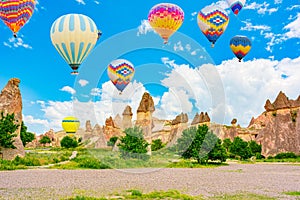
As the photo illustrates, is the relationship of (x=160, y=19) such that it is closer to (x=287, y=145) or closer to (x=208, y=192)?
(x=208, y=192)

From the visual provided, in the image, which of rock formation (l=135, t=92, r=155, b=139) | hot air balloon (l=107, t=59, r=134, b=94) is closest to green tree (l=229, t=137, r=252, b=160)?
rock formation (l=135, t=92, r=155, b=139)

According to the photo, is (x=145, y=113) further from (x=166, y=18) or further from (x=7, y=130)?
Answer: (x=7, y=130)

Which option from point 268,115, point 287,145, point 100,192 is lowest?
point 100,192

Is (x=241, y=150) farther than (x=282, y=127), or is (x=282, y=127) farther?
(x=282, y=127)

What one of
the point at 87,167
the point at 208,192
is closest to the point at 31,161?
the point at 87,167

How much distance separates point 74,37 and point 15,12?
770cm

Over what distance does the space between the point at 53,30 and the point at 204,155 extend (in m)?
19.4

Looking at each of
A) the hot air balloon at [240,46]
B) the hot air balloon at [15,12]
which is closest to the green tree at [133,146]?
the hot air balloon at [15,12]

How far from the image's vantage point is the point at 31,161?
2767 cm

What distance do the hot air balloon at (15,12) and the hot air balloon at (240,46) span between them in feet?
74.4

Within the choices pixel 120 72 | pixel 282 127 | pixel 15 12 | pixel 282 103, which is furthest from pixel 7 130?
pixel 282 103

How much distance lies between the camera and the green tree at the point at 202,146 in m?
34.2

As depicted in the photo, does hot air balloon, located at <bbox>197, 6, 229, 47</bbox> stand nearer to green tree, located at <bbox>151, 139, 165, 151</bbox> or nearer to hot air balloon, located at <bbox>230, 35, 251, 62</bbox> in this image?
hot air balloon, located at <bbox>230, 35, 251, 62</bbox>

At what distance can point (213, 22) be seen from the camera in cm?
3459
